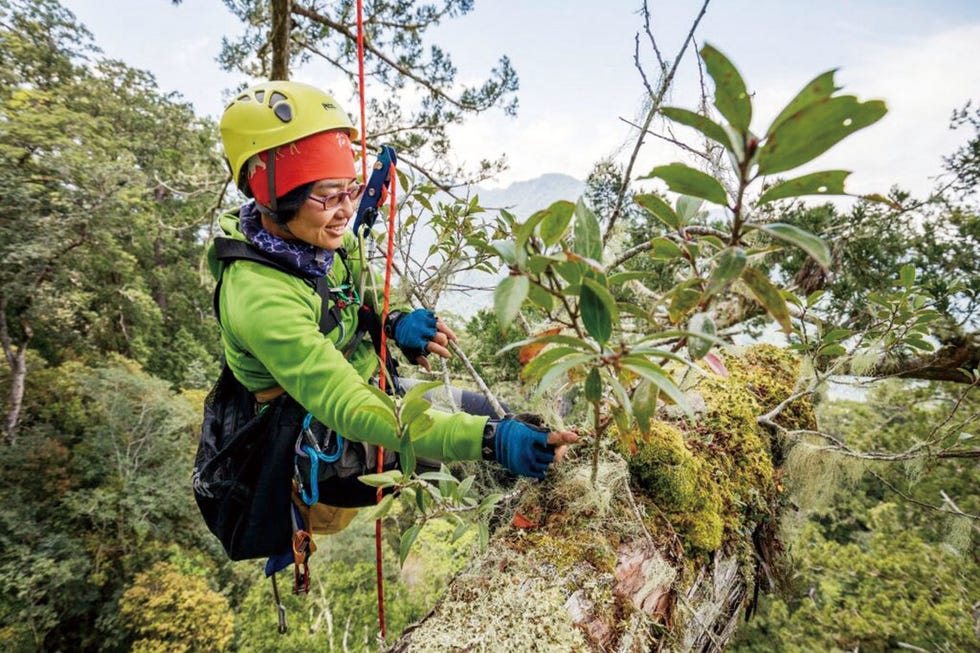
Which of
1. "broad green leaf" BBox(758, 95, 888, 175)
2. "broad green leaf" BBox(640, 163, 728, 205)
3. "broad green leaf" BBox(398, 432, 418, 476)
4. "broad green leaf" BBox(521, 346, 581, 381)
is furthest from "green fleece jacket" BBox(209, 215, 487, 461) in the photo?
"broad green leaf" BBox(758, 95, 888, 175)

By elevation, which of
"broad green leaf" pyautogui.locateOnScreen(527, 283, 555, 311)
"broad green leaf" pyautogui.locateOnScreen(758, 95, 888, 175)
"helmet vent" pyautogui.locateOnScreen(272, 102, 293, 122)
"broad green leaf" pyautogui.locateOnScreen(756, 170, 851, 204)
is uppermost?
"helmet vent" pyautogui.locateOnScreen(272, 102, 293, 122)

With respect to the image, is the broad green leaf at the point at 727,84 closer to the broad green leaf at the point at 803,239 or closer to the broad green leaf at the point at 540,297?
the broad green leaf at the point at 803,239

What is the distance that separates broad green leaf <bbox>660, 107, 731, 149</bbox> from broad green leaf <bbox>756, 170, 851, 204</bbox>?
13 cm

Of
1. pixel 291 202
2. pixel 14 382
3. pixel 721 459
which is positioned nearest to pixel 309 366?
pixel 291 202

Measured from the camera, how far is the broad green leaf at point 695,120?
1.80ft

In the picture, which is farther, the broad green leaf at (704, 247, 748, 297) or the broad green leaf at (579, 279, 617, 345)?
the broad green leaf at (579, 279, 617, 345)

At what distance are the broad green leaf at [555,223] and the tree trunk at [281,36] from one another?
407cm

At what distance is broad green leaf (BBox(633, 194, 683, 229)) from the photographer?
86 centimetres

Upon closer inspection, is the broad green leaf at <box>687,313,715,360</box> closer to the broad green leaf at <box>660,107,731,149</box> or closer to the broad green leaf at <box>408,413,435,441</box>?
the broad green leaf at <box>660,107,731,149</box>

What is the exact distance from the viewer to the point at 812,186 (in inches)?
23.4

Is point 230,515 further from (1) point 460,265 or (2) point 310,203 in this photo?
(1) point 460,265

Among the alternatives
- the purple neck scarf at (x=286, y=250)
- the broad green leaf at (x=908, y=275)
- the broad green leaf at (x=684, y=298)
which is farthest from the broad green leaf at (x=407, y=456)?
the broad green leaf at (x=908, y=275)

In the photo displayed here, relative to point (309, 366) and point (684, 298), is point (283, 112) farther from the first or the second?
point (684, 298)

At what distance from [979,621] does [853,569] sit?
14.6ft
